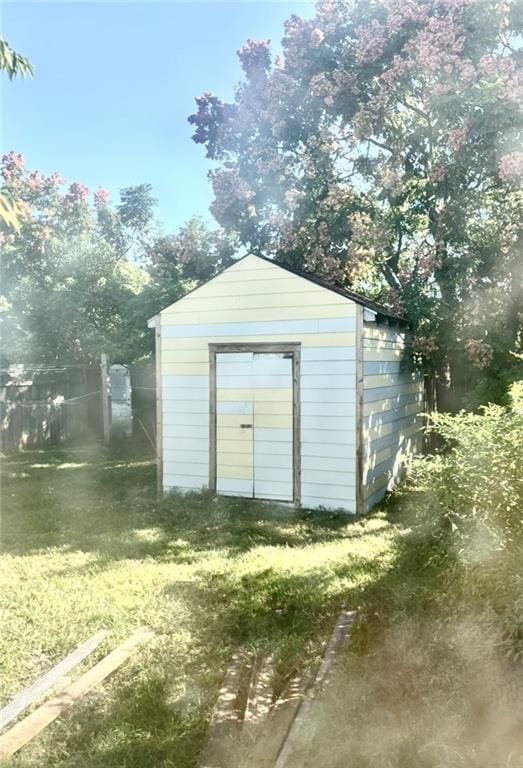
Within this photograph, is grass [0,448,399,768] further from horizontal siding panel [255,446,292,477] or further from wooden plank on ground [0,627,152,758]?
horizontal siding panel [255,446,292,477]

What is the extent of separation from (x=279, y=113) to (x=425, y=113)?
2.84 meters

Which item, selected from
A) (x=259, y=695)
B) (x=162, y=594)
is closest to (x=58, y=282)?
(x=162, y=594)

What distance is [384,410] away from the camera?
25.8 feet

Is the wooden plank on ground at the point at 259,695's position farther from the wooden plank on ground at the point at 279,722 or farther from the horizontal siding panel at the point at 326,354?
the horizontal siding panel at the point at 326,354

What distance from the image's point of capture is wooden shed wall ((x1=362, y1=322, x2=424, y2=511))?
713cm

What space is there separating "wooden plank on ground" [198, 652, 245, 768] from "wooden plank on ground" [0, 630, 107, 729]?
0.94 metres

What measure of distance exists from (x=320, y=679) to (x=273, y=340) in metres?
4.83

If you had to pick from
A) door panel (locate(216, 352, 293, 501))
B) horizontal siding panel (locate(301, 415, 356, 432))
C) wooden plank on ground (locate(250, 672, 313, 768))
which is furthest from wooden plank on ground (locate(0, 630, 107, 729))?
horizontal siding panel (locate(301, 415, 356, 432))

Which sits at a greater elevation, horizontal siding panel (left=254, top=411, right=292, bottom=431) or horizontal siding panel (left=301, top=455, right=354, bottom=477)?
horizontal siding panel (left=254, top=411, right=292, bottom=431)

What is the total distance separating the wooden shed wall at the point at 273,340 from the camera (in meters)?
7.03

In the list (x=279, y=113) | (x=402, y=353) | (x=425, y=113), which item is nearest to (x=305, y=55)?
(x=279, y=113)

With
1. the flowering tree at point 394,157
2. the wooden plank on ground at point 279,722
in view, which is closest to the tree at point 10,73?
the wooden plank on ground at point 279,722

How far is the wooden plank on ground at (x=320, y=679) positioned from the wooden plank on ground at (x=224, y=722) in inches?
11.3

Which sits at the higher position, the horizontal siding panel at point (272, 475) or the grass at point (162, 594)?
the horizontal siding panel at point (272, 475)
